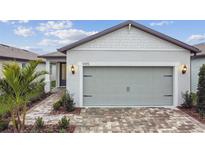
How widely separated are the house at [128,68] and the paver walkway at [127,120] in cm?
81

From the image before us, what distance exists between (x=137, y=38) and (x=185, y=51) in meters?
2.70

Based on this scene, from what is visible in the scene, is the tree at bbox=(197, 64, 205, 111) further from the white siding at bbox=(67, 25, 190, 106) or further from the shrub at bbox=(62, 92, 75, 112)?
the shrub at bbox=(62, 92, 75, 112)

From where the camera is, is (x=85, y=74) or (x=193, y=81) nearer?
(x=85, y=74)

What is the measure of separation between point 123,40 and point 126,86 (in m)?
2.49

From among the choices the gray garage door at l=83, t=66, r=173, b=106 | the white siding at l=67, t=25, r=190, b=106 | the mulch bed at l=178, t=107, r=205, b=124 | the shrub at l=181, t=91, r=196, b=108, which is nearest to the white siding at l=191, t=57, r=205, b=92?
the white siding at l=67, t=25, r=190, b=106

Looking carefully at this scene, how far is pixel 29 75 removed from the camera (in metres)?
6.77

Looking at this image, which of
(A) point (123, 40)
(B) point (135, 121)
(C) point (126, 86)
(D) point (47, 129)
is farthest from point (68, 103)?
(A) point (123, 40)

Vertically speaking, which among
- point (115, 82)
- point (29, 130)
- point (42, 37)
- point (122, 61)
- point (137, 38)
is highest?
point (42, 37)

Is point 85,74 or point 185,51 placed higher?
point 185,51

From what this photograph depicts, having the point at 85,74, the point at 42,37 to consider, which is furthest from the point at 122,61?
the point at 42,37

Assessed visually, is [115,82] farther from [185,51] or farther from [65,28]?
[65,28]

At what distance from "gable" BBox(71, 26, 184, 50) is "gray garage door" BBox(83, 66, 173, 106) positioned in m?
1.15

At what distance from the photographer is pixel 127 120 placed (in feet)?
29.3

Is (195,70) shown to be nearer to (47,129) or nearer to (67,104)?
(67,104)
